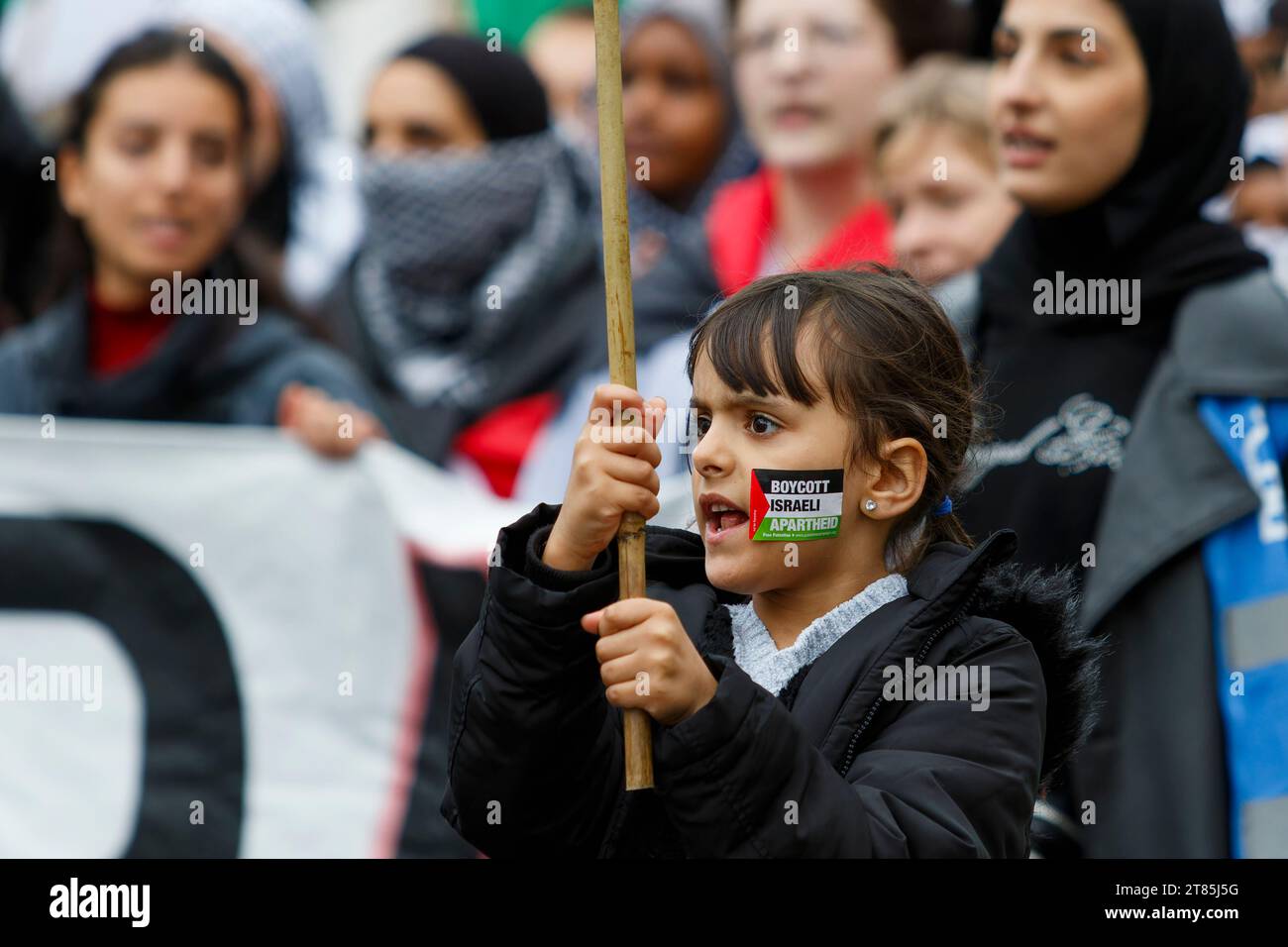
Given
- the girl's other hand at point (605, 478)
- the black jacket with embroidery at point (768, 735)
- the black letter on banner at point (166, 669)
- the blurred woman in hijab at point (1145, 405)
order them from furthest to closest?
the black letter on banner at point (166, 669), the blurred woman in hijab at point (1145, 405), the girl's other hand at point (605, 478), the black jacket with embroidery at point (768, 735)

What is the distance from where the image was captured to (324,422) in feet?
17.8

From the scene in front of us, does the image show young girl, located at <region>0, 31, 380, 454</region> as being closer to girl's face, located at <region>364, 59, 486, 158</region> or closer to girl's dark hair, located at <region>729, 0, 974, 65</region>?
girl's face, located at <region>364, 59, 486, 158</region>

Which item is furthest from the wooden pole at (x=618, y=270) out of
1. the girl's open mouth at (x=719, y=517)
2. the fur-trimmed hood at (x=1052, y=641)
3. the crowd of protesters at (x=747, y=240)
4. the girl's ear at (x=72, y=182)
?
the girl's ear at (x=72, y=182)

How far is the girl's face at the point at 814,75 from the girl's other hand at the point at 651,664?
3.51 m

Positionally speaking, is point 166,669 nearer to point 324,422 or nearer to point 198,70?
point 324,422

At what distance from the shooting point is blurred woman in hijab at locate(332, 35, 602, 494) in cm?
599

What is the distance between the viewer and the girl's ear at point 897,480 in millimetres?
2645

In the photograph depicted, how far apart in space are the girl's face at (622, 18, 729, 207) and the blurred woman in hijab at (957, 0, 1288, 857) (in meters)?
1.81

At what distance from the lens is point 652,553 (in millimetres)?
2768

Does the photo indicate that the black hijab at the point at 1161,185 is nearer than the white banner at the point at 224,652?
Yes
